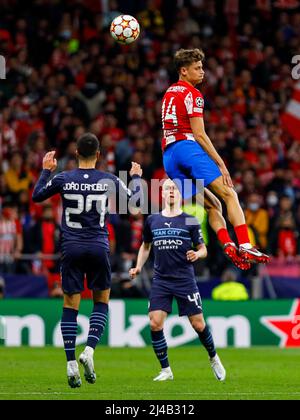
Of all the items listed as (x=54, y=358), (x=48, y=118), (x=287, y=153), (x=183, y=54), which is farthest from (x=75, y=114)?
(x=183, y=54)

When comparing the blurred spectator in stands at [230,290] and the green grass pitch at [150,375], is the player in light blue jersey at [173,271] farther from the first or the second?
the blurred spectator in stands at [230,290]

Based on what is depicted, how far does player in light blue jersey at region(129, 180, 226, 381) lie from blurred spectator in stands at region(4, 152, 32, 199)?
7369 millimetres

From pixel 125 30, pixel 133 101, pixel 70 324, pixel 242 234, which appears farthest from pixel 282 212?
pixel 70 324

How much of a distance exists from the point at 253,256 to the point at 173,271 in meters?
2.31

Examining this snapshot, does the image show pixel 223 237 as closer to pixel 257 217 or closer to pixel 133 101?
pixel 257 217

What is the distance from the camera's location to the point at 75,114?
23.0 m

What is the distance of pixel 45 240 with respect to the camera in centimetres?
1995

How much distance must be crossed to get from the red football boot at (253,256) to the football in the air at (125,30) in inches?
119

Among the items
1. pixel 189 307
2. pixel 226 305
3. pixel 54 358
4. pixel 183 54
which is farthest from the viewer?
pixel 226 305

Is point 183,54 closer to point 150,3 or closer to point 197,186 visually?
point 197,186

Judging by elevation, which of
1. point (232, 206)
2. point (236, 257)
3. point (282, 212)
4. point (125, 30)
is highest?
point (125, 30)

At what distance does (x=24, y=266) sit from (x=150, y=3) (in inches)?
369

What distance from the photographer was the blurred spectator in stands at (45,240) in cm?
1984

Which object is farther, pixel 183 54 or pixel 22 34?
pixel 22 34
